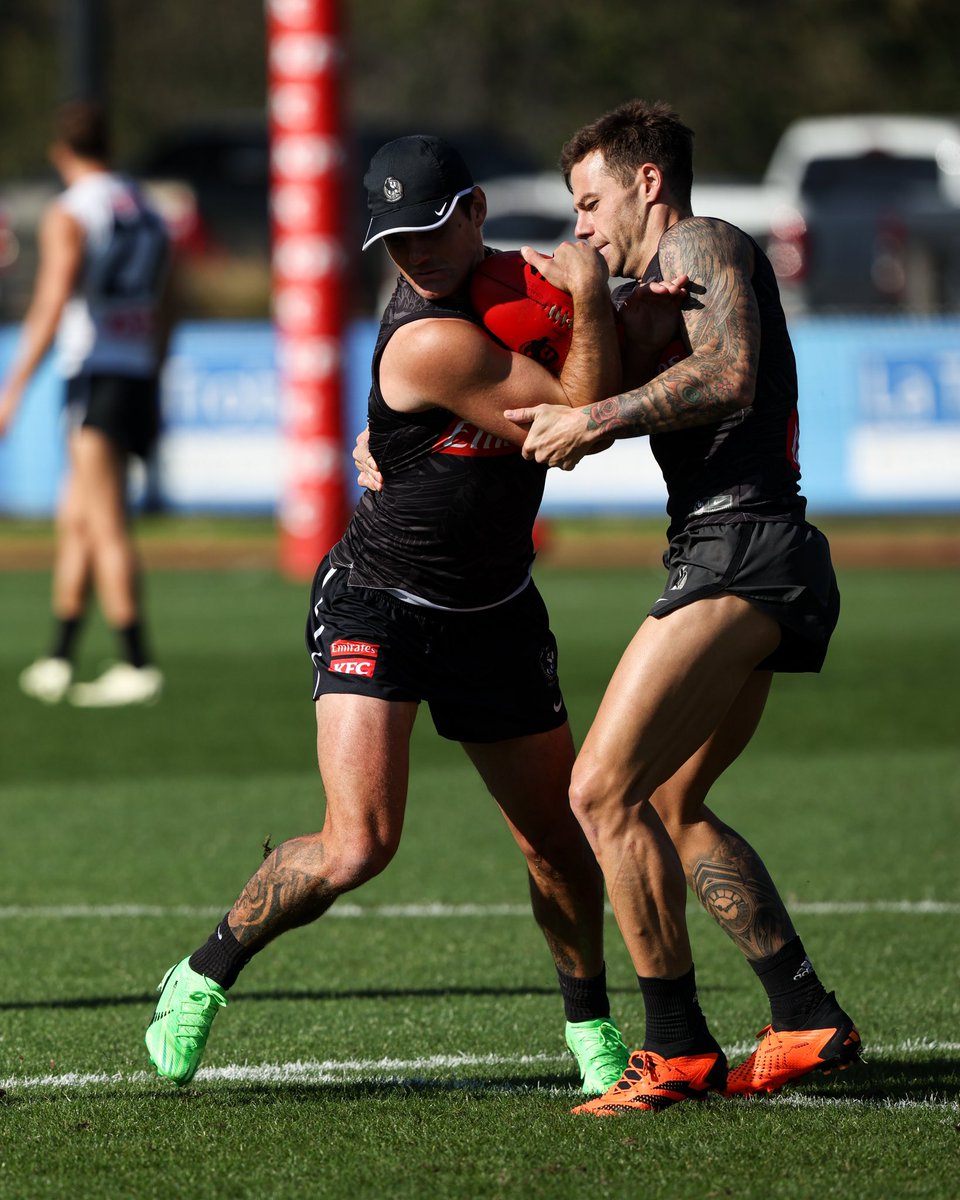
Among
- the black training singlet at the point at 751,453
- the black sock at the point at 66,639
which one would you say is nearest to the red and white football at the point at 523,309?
the black training singlet at the point at 751,453

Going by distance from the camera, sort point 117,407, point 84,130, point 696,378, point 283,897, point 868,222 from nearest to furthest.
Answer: point 696,378 → point 283,897 → point 84,130 → point 117,407 → point 868,222

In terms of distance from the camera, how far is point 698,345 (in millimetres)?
4699

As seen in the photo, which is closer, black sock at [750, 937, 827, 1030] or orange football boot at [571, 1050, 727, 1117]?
orange football boot at [571, 1050, 727, 1117]

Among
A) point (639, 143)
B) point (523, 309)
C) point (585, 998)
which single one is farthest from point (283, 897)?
point (639, 143)

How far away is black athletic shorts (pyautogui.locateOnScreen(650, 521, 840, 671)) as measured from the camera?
4793 millimetres

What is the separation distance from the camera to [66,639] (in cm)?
1163

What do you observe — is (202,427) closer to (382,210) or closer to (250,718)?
(250,718)

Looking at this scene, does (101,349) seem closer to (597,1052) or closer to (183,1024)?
(183,1024)

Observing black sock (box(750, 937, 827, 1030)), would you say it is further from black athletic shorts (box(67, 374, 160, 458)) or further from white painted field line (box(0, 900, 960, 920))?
black athletic shorts (box(67, 374, 160, 458))

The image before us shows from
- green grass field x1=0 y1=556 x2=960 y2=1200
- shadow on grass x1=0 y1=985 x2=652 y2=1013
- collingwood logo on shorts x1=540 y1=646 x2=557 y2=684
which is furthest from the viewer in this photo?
shadow on grass x1=0 y1=985 x2=652 y2=1013

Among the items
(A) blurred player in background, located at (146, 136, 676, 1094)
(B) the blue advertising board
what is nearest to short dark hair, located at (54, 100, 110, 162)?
(A) blurred player in background, located at (146, 136, 676, 1094)

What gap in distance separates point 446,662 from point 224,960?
2.90 feet

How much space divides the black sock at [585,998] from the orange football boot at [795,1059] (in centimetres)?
38

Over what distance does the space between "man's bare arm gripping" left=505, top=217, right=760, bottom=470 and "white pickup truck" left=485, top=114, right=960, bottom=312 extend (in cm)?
1736
